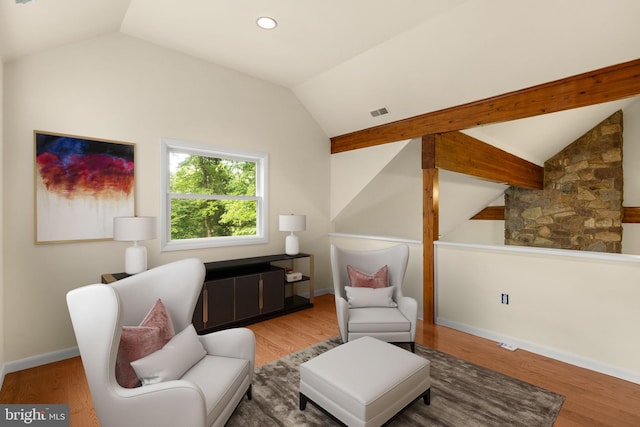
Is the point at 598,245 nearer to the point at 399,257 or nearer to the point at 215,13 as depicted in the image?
the point at 399,257

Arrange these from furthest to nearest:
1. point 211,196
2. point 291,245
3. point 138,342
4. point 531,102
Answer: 1. point 291,245
2. point 211,196
3. point 531,102
4. point 138,342

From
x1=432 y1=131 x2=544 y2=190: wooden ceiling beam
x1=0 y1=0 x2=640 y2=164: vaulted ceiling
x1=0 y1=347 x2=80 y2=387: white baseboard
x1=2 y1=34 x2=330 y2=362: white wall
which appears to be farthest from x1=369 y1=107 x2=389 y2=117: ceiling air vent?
x1=0 y1=347 x2=80 y2=387: white baseboard

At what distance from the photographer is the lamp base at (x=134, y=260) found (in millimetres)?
2990

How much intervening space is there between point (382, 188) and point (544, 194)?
3594 mm

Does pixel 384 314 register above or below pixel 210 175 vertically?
below

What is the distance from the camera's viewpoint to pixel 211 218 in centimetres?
408

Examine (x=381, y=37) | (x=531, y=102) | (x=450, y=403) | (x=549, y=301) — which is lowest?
(x=450, y=403)

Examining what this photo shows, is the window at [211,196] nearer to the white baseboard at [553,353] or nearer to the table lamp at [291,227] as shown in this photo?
the table lamp at [291,227]

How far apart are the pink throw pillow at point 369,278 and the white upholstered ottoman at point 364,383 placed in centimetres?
105

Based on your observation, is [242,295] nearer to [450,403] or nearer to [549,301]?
[450,403]

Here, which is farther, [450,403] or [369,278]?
[369,278]

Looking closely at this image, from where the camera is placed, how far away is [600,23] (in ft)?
7.80

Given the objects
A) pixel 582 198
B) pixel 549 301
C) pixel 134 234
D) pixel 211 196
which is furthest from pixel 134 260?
pixel 582 198

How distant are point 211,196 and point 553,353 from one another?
400 centimetres
